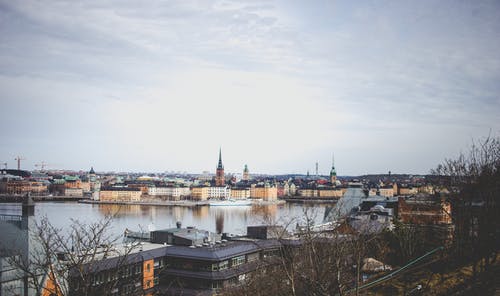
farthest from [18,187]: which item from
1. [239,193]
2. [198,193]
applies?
[239,193]

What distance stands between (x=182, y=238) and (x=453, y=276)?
9386 millimetres

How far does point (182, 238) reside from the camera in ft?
43.8

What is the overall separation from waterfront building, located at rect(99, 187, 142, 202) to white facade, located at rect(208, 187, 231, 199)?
12475 mm

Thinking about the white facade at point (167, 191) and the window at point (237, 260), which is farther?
the white facade at point (167, 191)

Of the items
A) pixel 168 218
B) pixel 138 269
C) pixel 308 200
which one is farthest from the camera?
pixel 308 200

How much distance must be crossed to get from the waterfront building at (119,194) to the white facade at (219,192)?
12.5 metres

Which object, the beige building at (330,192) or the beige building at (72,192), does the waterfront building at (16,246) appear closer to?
the beige building at (72,192)

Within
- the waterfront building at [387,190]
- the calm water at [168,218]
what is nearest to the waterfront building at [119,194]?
the calm water at [168,218]

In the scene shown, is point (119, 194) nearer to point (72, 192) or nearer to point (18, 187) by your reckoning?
point (72, 192)

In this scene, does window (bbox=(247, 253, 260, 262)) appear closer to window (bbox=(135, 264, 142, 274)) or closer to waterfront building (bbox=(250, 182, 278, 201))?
window (bbox=(135, 264, 142, 274))

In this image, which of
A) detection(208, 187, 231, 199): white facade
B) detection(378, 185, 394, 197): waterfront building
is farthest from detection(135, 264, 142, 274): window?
detection(378, 185, 394, 197): waterfront building

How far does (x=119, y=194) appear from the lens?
188 ft

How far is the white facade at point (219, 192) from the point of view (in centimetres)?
6762

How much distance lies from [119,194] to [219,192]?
16213mm
